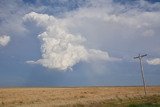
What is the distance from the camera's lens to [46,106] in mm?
37969

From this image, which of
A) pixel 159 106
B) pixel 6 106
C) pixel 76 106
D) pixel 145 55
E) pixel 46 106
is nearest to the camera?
pixel 159 106

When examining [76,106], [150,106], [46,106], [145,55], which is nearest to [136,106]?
[150,106]

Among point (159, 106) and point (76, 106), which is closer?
point (159, 106)

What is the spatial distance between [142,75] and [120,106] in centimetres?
1731

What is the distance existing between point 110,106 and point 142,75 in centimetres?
1771

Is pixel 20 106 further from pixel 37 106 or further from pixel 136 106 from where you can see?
pixel 136 106

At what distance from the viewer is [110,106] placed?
109 ft

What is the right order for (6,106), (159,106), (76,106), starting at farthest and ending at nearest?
(6,106)
(76,106)
(159,106)

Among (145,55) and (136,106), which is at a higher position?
(145,55)

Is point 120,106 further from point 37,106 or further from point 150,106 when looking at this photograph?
point 37,106

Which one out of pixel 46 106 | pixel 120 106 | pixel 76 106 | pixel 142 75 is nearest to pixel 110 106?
pixel 120 106

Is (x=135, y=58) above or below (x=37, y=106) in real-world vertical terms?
above

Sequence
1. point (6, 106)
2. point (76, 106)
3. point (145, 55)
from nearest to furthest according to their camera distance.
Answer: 1. point (76, 106)
2. point (6, 106)
3. point (145, 55)

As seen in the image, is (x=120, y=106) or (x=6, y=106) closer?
(x=120, y=106)
